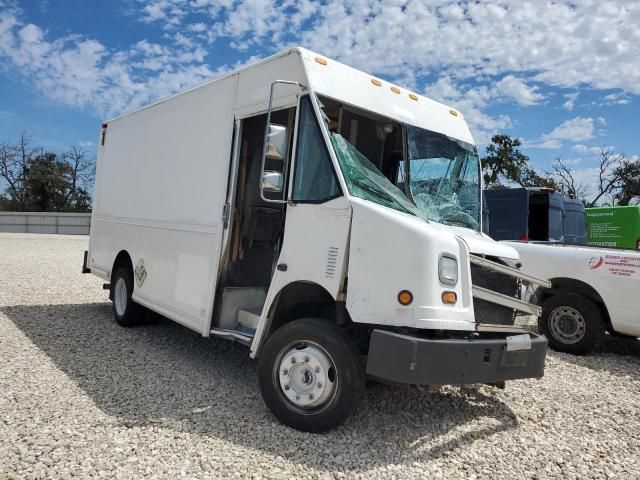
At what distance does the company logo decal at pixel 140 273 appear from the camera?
645cm

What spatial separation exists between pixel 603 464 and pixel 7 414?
4.47 metres

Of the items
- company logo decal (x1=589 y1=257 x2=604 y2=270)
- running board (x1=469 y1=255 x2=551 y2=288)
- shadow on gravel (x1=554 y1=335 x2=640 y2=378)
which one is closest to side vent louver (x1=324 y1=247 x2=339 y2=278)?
running board (x1=469 y1=255 x2=551 y2=288)

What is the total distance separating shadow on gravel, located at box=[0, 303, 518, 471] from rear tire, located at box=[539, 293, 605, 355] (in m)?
2.31

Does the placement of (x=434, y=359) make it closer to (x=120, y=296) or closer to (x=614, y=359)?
(x=614, y=359)

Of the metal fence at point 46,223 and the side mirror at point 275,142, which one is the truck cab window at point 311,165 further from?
the metal fence at point 46,223

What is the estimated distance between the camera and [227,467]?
330 centimetres

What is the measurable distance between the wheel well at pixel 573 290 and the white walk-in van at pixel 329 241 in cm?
253

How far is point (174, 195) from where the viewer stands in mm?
5801

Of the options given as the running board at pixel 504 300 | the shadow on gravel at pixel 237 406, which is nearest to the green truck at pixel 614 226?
the running board at pixel 504 300

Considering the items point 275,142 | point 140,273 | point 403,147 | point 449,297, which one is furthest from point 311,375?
point 140,273

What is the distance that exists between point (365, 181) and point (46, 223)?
122 feet

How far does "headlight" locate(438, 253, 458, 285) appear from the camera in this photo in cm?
343

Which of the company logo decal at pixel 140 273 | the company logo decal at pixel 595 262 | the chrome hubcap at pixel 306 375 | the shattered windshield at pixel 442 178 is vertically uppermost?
the shattered windshield at pixel 442 178

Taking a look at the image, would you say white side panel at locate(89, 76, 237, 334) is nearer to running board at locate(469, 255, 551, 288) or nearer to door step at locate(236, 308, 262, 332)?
door step at locate(236, 308, 262, 332)
